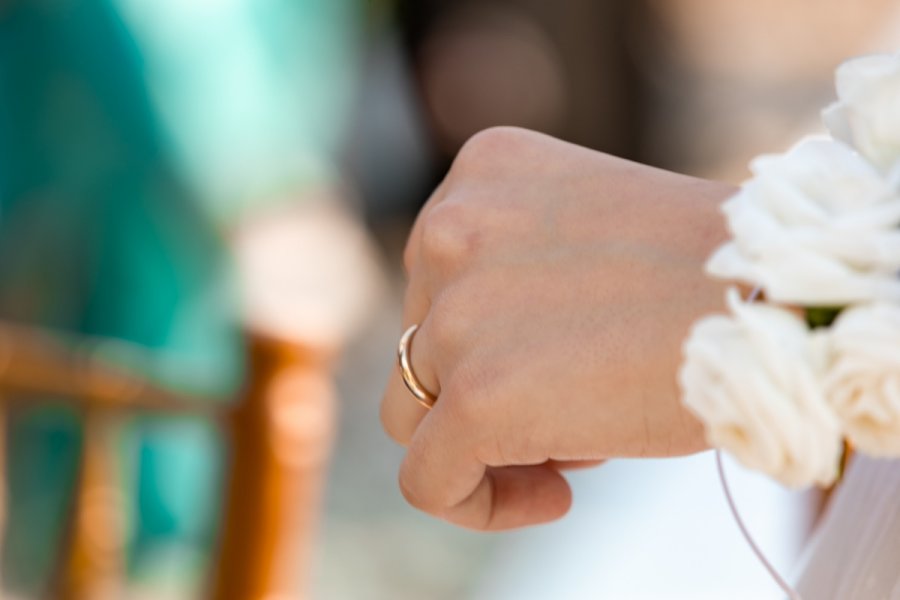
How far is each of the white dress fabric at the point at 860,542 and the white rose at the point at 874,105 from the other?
8.2 inches

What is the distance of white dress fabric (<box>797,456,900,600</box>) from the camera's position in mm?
531

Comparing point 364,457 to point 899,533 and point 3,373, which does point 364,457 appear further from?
point 899,533

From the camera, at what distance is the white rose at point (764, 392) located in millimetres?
322

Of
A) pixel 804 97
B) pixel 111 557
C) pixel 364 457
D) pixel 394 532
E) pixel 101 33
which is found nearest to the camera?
pixel 111 557

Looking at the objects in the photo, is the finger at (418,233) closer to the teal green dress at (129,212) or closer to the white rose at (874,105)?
the white rose at (874,105)

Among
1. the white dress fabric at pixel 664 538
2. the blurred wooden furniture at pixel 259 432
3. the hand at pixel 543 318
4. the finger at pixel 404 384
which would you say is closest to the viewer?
the hand at pixel 543 318

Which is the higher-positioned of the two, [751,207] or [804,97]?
[751,207]

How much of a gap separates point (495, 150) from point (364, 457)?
229cm

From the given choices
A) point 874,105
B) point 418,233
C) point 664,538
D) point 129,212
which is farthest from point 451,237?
point 129,212

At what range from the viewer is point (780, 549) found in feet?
4.34

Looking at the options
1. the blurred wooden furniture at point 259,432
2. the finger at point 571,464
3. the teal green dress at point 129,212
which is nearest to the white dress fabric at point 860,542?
the finger at point 571,464

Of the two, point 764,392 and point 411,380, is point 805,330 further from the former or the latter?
point 411,380

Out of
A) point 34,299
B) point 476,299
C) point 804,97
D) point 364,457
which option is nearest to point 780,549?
point 476,299

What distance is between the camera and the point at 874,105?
0.40 metres
